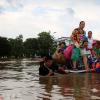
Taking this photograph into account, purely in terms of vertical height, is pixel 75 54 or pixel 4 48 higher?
pixel 4 48

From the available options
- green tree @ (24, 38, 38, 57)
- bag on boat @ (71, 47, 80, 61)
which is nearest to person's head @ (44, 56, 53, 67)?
bag on boat @ (71, 47, 80, 61)

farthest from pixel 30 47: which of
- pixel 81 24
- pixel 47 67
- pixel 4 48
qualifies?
pixel 47 67

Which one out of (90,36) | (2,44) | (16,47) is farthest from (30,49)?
(90,36)

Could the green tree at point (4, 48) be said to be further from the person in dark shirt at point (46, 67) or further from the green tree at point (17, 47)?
the person in dark shirt at point (46, 67)

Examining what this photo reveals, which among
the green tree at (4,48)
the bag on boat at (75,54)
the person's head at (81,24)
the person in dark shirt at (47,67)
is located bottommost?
the person in dark shirt at (47,67)

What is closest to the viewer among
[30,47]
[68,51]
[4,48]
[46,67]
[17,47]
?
[46,67]

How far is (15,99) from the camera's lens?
632 cm

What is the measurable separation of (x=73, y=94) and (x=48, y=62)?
480 centimetres

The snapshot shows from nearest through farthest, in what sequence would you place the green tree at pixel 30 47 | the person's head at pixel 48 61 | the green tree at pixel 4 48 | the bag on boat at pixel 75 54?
the person's head at pixel 48 61
the bag on boat at pixel 75 54
the green tree at pixel 4 48
the green tree at pixel 30 47

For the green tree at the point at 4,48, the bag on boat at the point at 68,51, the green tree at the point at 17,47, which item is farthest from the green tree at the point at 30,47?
the bag on boat at the point at 68,51

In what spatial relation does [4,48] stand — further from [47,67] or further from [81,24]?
[47,67]

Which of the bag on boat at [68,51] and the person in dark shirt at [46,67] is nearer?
the person in dark shirt at [46,67]

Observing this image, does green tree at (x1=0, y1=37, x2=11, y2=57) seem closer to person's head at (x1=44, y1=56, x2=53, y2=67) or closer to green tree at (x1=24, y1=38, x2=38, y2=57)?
green tree at (x1=24, y1=38, x2=38, y2=57)

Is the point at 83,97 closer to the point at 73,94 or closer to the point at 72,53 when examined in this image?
the point at 73,94
